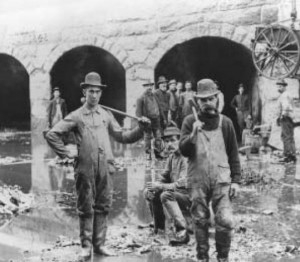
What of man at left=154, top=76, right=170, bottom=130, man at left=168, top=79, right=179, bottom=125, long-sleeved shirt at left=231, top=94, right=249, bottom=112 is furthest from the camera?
long-sleeved shirt at left=231, top=94, right=249, bottom=112

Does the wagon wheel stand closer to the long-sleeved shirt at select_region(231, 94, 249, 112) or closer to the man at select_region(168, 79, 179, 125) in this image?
the man at select_region(168, 79, 179, 125)

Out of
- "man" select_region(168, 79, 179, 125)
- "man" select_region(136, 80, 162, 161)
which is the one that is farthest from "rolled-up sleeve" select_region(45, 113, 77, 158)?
"man" select_region(168, 79, 179, 125)

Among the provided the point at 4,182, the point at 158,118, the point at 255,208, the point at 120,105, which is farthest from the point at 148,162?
the point at 120,105

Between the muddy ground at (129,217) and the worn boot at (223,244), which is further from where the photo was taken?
the muddy ground at (129,217)

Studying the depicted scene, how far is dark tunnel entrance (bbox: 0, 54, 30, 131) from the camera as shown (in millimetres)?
21781

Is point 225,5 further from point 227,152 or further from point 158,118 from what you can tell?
point 227,152

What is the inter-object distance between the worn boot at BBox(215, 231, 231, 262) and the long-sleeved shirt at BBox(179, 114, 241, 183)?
0.52 m

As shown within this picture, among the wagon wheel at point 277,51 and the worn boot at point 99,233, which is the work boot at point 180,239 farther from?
the wagon wheel at point 277,51

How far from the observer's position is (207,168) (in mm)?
5203

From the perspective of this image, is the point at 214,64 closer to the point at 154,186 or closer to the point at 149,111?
the point at 149,111

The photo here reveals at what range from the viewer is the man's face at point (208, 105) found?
5.19m

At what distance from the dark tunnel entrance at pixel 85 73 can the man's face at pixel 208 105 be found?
13.4 meters

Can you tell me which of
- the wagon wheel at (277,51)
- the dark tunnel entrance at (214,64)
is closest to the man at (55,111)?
the dark tunnel entrance at (214,64)

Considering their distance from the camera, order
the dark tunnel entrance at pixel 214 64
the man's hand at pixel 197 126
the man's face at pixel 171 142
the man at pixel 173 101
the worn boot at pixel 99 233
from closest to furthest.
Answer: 1. the man's hand at pixel 197 126
2. the worn boot at pixel 99 233
3. the man's face at pixel 171 142
4. the man at pixel 173 101
5. the dark tunnel entrance at pixel 214 64
